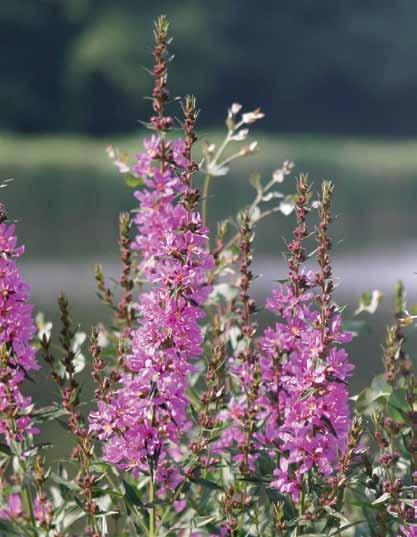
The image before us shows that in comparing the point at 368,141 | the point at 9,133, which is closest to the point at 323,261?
the point at 9,133

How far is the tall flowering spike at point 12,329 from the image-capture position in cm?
151

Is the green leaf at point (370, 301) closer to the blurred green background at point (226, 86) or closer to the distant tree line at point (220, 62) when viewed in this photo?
the blurred green background at point (226, 86)

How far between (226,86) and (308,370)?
87.2 feet

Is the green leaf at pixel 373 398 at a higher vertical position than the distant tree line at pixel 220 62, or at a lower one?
lower

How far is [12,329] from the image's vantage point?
5.01 ft

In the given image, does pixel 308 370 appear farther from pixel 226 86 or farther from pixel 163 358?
pixel 226 86

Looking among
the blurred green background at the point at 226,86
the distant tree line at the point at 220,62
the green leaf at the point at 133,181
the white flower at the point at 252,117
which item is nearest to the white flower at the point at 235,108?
the white flower at the point at 252,117

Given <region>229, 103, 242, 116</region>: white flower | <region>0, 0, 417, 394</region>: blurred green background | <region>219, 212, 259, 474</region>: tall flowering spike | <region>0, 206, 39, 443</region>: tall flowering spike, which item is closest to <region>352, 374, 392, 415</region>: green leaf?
<region>219, 212, 259, 474</region>: tall flowering spike

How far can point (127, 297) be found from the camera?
1954mm

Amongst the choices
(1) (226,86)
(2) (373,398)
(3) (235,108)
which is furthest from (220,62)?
(2) (373,398)

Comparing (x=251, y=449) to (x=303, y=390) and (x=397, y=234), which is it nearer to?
(x=303, y=390)

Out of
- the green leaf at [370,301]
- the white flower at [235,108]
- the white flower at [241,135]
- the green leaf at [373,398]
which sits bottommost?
the green leaf at [373,398]

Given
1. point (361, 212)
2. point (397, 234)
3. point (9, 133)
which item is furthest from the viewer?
point (9, 133)

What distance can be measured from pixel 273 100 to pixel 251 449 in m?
27.2
